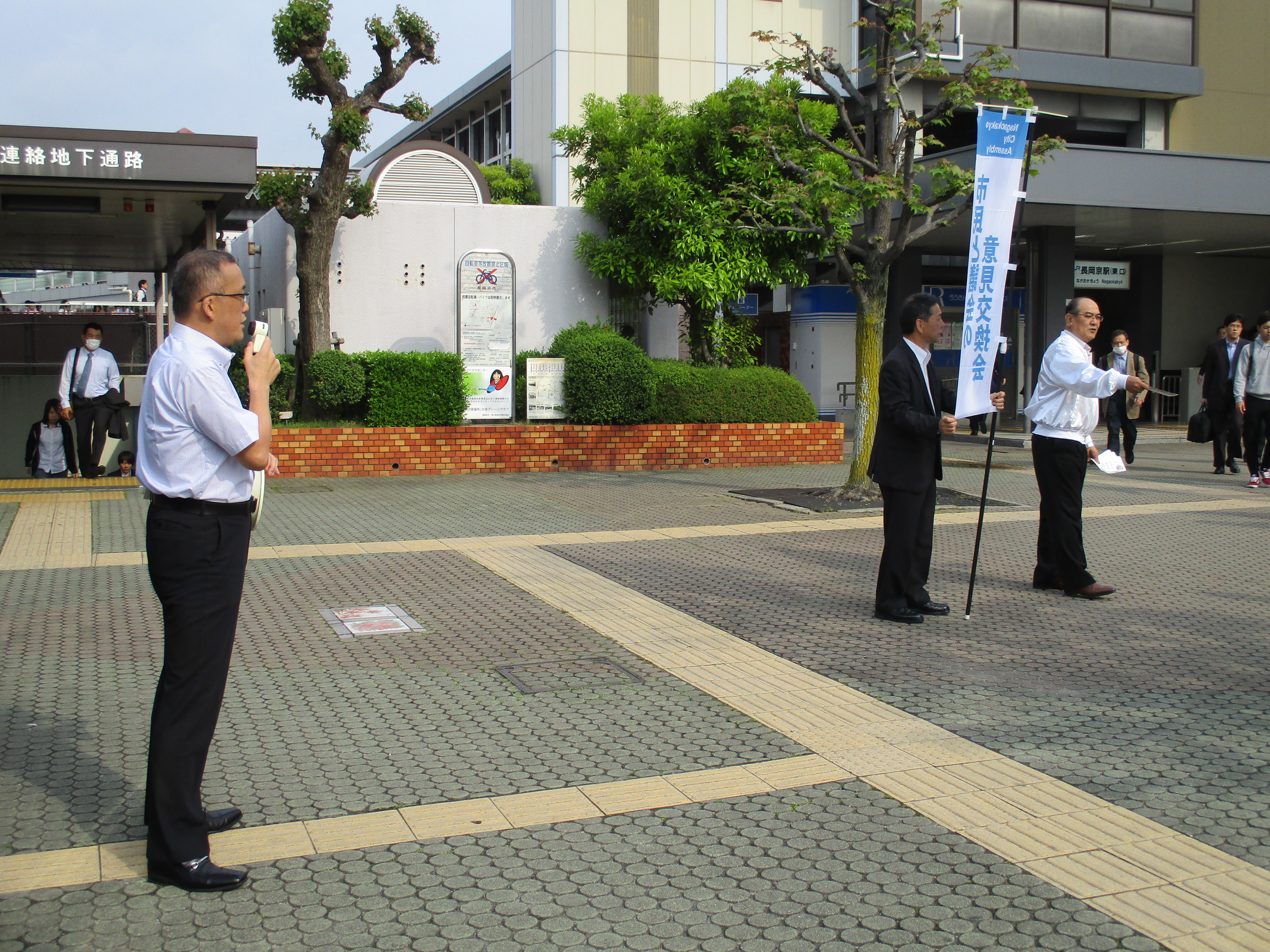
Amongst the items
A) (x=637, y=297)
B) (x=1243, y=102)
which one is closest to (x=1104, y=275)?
(x=1243, y=102)

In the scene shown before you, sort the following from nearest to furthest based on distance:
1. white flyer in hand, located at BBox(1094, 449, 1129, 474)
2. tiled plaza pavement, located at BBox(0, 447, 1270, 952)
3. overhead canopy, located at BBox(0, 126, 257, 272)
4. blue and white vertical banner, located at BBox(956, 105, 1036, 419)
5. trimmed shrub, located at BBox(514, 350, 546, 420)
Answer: tiled plaza pavement, located at BBox(0, 447, 1270, 952) < white flyer in hand, located at BBox(1094, 449, 1129, 474) < blue and white vertical banner, located at BBox(956, 105, 1036, 419) < overhead canopy, located at BBox(0, 126, 257, 272) < trimmed shrub, located at BBox(514, 350, 546, 420)

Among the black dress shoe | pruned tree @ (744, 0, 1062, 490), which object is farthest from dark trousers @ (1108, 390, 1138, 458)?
the black dress shoe

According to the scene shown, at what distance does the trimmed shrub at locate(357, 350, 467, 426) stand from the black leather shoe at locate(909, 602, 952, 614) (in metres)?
9.20

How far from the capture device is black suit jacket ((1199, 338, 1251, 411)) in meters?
14.5

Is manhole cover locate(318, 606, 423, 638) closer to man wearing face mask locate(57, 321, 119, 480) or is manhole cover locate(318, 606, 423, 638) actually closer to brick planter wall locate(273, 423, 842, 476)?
brick planter wall locate(273, 423, 842, 476)

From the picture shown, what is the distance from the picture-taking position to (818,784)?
429 cm

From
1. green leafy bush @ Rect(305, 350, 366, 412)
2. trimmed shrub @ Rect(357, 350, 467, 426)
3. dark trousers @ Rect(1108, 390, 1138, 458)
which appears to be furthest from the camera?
dark trousers @ Rect(1108, 390, 1138, 458)

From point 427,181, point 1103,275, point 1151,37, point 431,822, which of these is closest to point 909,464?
point 431,822

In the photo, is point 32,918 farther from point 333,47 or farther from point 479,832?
point 333,47

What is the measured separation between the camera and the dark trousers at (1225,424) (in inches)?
568

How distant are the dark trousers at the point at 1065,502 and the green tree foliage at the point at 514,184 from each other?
906 inches

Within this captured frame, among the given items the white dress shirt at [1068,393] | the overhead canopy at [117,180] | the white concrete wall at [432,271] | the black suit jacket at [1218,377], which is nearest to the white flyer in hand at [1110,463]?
the white dress shirt at [1068,393]

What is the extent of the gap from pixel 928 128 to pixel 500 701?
22.7 metres

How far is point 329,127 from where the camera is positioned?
1490 centimetres
